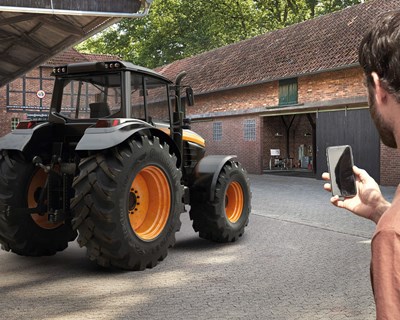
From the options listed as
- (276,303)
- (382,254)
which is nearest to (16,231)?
(276,303)

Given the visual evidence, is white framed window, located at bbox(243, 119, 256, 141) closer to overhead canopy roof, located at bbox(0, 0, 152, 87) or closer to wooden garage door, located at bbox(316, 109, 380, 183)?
wooden garage door, located at bbox(316, 109, 380, 183)

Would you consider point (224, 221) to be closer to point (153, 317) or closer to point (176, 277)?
point (176, 277)

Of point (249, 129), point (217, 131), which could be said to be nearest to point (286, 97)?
point (249, 129)

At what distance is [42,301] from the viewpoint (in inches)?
170

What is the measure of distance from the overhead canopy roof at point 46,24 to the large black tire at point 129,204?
18.1 ft

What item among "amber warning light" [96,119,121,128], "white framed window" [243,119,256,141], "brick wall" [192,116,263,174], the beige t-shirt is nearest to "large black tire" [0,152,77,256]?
"amber warning light" [96,119,121,128]

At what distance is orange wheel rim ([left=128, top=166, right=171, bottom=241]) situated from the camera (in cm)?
561

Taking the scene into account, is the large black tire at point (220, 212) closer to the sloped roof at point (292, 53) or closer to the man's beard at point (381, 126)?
the man's beard at point (381, 126)

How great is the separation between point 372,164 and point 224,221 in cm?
1257

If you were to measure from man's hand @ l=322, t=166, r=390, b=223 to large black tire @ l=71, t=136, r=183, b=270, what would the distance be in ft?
11.5

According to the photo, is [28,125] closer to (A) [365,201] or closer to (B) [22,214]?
(B) [22,214]

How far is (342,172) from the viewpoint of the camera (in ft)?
6.13

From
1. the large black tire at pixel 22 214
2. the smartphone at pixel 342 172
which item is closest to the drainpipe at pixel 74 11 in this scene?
the large black tire at pixel 22 214

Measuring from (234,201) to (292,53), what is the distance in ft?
53.7
